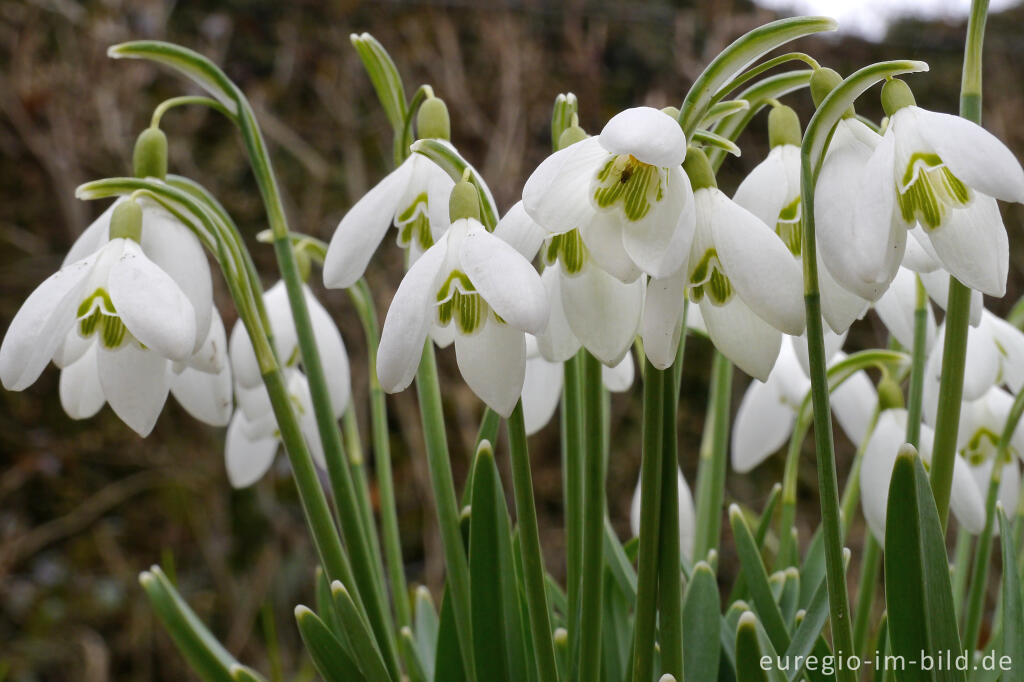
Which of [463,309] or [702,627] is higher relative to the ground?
[463,309]

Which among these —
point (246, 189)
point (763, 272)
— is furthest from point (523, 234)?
point (246, 189)

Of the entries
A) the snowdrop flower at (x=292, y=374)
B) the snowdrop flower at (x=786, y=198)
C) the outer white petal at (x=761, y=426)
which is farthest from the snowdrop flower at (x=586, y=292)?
the outer white petal at (x=761, y=426)

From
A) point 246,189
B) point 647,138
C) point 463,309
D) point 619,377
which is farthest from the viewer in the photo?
point 246,189

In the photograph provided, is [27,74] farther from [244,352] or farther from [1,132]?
[244,352]

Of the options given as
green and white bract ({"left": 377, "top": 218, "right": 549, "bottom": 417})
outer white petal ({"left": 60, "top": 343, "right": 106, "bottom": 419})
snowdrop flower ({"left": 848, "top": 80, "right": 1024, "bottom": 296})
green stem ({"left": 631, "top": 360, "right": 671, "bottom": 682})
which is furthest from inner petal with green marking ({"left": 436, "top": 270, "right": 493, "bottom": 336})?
outer white petal ({"left": 60, "top": 343, "right": 106, "bottom": 419})

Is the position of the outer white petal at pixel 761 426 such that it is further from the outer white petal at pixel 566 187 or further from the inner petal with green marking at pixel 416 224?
the outer white petal at pixel 566 187

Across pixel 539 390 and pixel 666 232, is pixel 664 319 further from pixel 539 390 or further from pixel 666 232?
pixel 539 390

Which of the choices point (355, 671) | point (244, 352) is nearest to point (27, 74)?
point (244, 352)
